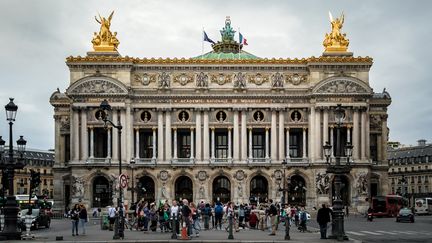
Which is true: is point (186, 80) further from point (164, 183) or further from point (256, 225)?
point (256, 225)

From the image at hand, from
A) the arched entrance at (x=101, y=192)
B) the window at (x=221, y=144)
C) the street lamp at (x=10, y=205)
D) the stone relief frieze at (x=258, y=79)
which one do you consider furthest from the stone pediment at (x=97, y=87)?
the street lamp at (x=10, y=205)

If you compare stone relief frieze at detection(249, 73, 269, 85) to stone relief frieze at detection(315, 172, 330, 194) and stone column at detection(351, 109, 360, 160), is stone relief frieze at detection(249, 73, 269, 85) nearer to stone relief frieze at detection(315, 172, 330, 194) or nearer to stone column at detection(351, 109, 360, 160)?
stone column at detection(351, 109, 360, 160)

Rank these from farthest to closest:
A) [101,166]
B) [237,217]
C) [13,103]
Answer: [101,166], [237,217], [13,103]

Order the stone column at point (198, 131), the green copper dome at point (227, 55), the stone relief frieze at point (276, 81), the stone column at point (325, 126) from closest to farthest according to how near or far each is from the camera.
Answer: the stone column at point (325, 126)
the stone column at point (198, 131)
the stone relief frieze at point (276, 81)
the green copper dome at point (227, 55)

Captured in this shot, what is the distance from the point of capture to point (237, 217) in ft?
216

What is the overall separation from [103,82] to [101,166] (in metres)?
12.0

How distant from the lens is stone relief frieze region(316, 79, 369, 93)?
11044 centimetres

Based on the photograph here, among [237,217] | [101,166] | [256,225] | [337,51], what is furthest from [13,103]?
[337,51]

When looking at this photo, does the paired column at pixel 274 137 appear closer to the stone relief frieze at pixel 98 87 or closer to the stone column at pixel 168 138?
the stone column at pixel 168 138

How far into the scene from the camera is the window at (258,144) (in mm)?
115062

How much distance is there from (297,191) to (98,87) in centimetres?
3226

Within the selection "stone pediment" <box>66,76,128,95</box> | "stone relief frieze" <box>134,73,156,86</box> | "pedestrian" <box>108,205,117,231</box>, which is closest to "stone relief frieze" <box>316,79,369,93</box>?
"stone relief frieze" <box>134,73,156,86</box>

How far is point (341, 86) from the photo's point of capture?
4358 inches

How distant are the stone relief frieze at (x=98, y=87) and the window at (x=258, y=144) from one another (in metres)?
20.9
